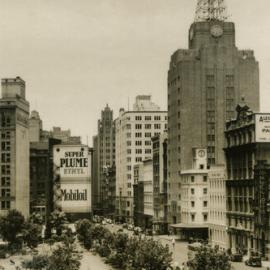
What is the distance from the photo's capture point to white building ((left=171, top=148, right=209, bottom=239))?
18288 cm

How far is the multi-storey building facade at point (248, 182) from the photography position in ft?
428

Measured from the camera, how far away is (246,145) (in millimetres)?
138000

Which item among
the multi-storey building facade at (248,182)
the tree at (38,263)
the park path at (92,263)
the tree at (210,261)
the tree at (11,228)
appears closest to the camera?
the tree at (210,261)

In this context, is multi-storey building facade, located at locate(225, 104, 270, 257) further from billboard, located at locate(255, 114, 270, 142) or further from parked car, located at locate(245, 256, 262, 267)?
parked car, located at locate(245, 256, 262, 267)

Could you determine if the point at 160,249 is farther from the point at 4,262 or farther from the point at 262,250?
the point at 4,262

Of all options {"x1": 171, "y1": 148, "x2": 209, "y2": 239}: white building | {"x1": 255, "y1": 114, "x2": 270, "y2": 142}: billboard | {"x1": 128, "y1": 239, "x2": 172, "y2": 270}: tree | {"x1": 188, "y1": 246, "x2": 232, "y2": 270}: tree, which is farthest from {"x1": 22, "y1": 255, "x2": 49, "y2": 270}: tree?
{"x1": 171, "y1": 148, "x2": 209, "y2": 239}: white building

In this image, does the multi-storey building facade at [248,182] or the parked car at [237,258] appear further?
the multi-storey building facade at [248,182]

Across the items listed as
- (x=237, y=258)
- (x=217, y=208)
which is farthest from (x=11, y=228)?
(x=237, y=258)

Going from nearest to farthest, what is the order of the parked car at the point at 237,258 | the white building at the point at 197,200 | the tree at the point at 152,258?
the tree at the point at 152,258 < the parked car at the point at 237,258 < the white building at the point at 197,200

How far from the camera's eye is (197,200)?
184500 millimetres

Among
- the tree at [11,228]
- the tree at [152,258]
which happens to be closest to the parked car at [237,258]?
the tree at [152,258]

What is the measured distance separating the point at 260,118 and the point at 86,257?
4253 cm

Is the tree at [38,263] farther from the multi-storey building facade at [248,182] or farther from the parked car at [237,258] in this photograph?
the multi-storey building facade at [248,182]

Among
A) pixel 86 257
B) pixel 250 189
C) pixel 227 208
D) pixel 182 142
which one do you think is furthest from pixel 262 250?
pixel 182 142
